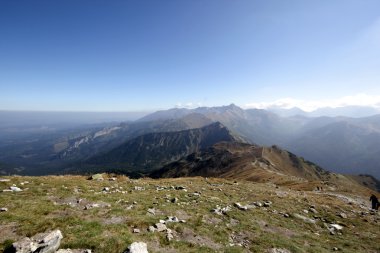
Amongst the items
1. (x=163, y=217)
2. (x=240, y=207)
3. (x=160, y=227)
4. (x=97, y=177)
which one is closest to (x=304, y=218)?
(x=240, y=207)

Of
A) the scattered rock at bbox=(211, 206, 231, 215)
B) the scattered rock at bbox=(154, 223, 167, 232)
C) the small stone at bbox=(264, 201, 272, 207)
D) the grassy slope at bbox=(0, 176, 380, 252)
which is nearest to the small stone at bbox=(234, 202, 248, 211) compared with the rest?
the grassy slope at bbox=(0, 176, 380, 252)

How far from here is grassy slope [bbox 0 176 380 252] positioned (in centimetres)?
1304

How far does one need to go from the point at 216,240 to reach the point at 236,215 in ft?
18.7

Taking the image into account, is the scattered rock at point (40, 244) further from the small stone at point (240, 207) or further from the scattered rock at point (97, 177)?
the scattered rock at point (97, 177)

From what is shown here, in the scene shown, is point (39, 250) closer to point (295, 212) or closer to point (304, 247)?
point (304, 247)

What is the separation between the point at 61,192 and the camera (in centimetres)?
2094

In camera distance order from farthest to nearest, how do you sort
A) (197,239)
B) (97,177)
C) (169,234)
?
(97,177) < (197,239) < (169,234)

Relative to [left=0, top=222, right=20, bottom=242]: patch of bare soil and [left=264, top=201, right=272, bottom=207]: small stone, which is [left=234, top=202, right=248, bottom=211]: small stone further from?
[left=0, top=222, right=20, bottom=242]: patch of bare soil

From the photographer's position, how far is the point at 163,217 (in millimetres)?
17281

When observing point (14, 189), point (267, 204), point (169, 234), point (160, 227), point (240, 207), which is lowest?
point (267, 204)

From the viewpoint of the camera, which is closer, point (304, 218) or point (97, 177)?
point (304, 218)

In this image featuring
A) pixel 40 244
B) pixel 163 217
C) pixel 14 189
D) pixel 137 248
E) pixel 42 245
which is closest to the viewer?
pixel 42 245

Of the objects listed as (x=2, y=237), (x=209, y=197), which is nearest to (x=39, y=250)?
(x=2, y=237)

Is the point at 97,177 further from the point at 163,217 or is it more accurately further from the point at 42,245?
the point at 42,245
